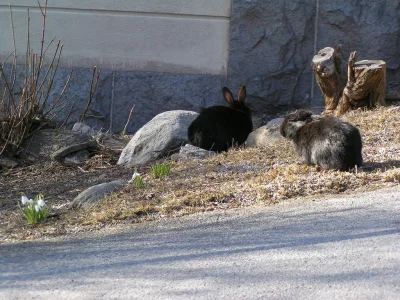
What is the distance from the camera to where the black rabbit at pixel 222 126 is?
9.48 metres

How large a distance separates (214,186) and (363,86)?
11.7 ft

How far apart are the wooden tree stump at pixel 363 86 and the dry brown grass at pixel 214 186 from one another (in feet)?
3.61

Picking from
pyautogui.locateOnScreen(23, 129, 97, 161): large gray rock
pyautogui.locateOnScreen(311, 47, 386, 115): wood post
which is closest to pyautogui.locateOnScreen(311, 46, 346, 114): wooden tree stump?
pyautogui.locateOnScreen(311, 47, 386, 115): wood post

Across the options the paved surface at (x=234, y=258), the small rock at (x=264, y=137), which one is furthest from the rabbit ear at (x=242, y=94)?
the paved surface at (x=234, y=258)

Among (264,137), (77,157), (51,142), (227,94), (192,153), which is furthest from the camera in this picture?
(227,94)

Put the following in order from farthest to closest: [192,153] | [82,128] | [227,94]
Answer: [82,128]
[227,94]
[192,153]

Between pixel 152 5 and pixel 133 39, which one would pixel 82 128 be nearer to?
pixel 133 39

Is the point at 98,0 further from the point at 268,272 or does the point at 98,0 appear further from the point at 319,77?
the point at 268,272

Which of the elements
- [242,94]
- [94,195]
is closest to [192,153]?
[242,94]

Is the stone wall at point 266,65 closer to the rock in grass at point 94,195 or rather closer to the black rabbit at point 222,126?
the black rabbit at point 222,126

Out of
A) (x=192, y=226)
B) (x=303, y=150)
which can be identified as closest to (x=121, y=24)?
(x=303, y=150)

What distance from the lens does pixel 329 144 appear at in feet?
23.3

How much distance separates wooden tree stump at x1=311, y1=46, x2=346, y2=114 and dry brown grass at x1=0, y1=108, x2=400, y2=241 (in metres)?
1.51

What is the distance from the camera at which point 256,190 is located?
267 inches
